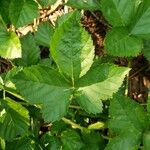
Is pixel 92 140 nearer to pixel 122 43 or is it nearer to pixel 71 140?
pixel 71 140

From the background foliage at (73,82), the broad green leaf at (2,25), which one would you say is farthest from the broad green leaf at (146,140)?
the broad green leaf at (2,25)

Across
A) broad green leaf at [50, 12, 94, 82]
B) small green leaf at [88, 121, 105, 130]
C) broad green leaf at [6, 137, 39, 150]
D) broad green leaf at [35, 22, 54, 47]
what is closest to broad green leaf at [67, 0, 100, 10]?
broad green leaf at [35, 22, 54, 47]

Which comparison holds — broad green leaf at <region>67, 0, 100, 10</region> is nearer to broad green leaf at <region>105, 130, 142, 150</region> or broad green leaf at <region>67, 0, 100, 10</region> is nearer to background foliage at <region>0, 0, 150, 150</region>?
background foliage at <region>0, 0, 150, 150</region>

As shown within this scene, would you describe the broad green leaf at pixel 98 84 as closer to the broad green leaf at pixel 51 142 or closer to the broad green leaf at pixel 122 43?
the broad green leaf at pixel 122 43

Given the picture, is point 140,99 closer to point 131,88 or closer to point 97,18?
point 131,88

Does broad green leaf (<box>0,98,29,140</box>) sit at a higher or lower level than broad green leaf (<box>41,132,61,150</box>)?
higher

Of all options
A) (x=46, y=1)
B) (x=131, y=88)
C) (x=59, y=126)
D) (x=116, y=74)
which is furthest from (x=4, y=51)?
(x=131, y=88)
